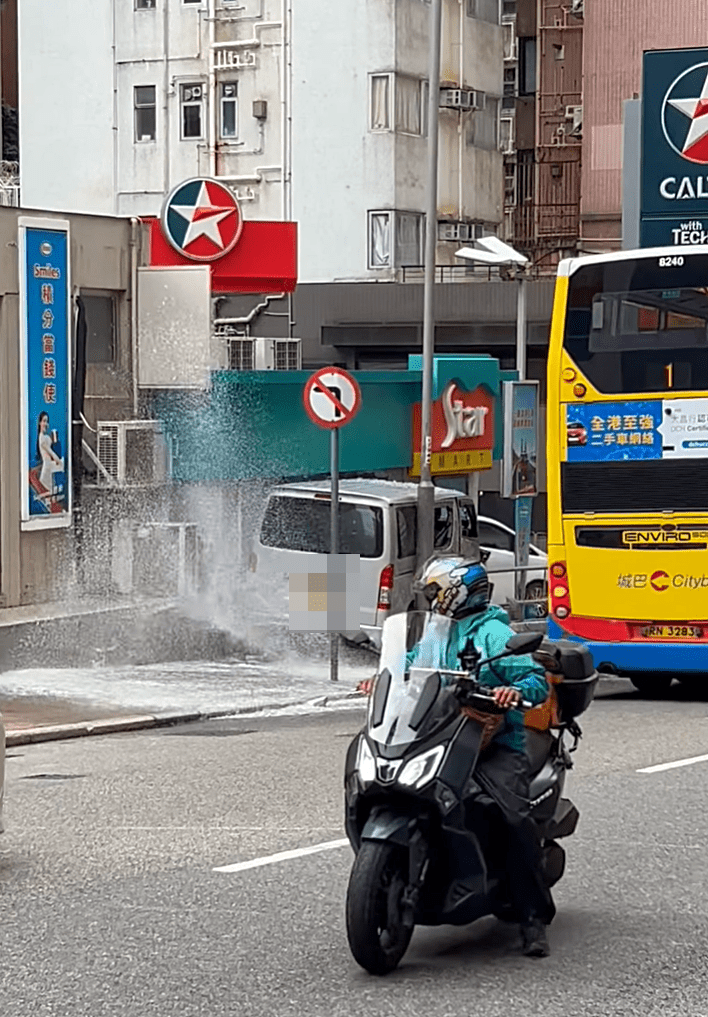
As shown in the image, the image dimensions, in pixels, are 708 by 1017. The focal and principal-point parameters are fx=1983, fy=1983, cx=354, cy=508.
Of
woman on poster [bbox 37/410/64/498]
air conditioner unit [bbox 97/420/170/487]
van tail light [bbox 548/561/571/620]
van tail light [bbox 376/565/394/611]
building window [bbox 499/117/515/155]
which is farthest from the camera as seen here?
building window [bbox 499/117/515/155]

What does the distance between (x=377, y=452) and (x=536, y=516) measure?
1472 cm

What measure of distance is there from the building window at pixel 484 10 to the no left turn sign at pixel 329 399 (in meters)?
27.4

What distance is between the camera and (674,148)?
97.5 feet

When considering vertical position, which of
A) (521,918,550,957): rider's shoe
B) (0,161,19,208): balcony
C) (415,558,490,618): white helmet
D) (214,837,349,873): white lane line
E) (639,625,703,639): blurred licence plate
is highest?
(0,161,19,208): balcony

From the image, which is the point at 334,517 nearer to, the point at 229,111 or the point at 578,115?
the point at 229,111

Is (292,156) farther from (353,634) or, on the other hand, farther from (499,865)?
(499,865)

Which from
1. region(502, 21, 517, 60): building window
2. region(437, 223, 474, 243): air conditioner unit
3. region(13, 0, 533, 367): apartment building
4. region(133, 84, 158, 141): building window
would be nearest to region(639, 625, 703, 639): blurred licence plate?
region(13, 0, 533, 367): apartment building

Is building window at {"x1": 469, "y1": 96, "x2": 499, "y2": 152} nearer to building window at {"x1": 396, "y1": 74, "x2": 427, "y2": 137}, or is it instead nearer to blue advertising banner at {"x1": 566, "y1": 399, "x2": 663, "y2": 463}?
building window at {"x1": 396, "y1": 74, "x2": 427, "y2": 137}

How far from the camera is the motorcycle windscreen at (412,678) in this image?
682 centimetres

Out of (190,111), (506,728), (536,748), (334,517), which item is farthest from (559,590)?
(190,111)

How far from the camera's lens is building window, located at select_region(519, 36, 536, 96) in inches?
Result: 1967

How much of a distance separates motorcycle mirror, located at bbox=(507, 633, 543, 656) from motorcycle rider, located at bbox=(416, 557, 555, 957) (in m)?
0.16

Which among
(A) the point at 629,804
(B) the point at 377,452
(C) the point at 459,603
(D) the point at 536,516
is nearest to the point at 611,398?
(A) the point at 629,804

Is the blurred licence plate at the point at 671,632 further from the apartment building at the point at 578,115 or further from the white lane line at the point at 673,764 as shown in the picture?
the apartment building at the point at 578,115
